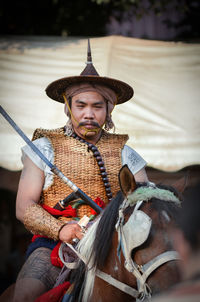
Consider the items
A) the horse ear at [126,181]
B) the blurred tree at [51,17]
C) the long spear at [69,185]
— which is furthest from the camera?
the blurred tree at [51,17]

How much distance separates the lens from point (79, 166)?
2.88 meters

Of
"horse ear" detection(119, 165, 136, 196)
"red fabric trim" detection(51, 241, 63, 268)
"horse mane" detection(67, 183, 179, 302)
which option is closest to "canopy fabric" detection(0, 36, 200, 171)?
"red fabric trim" detection(51, 241, 63, 268)

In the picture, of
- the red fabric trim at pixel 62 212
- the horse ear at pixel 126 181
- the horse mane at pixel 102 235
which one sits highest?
the horse ear at pixel 126 181

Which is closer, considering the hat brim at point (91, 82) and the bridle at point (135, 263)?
the bridle at point (135, 263)

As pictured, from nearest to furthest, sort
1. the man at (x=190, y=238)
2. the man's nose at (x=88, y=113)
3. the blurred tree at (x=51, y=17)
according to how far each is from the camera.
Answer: the man at (x=190, y=238), the man's nose at (x=88, y=113), the blurred tree at (x=51, y=17)

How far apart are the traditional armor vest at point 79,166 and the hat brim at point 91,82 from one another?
0.33 metres

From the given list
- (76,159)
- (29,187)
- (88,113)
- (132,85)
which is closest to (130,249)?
(29,187)

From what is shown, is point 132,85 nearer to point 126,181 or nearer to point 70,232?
point 70,232

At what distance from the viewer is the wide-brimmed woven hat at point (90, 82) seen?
9.67ft

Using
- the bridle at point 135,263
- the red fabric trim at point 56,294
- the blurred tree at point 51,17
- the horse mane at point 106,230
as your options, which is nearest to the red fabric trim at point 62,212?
the red fabric trim at point 56,294

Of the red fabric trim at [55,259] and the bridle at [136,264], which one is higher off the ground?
the bridle at [136,264]

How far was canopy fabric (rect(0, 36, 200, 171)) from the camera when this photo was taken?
15.9 feet

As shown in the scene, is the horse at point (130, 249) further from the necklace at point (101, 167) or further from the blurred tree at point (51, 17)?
the blurred tree at point (51, 17)

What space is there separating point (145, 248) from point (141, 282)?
0.14 m
